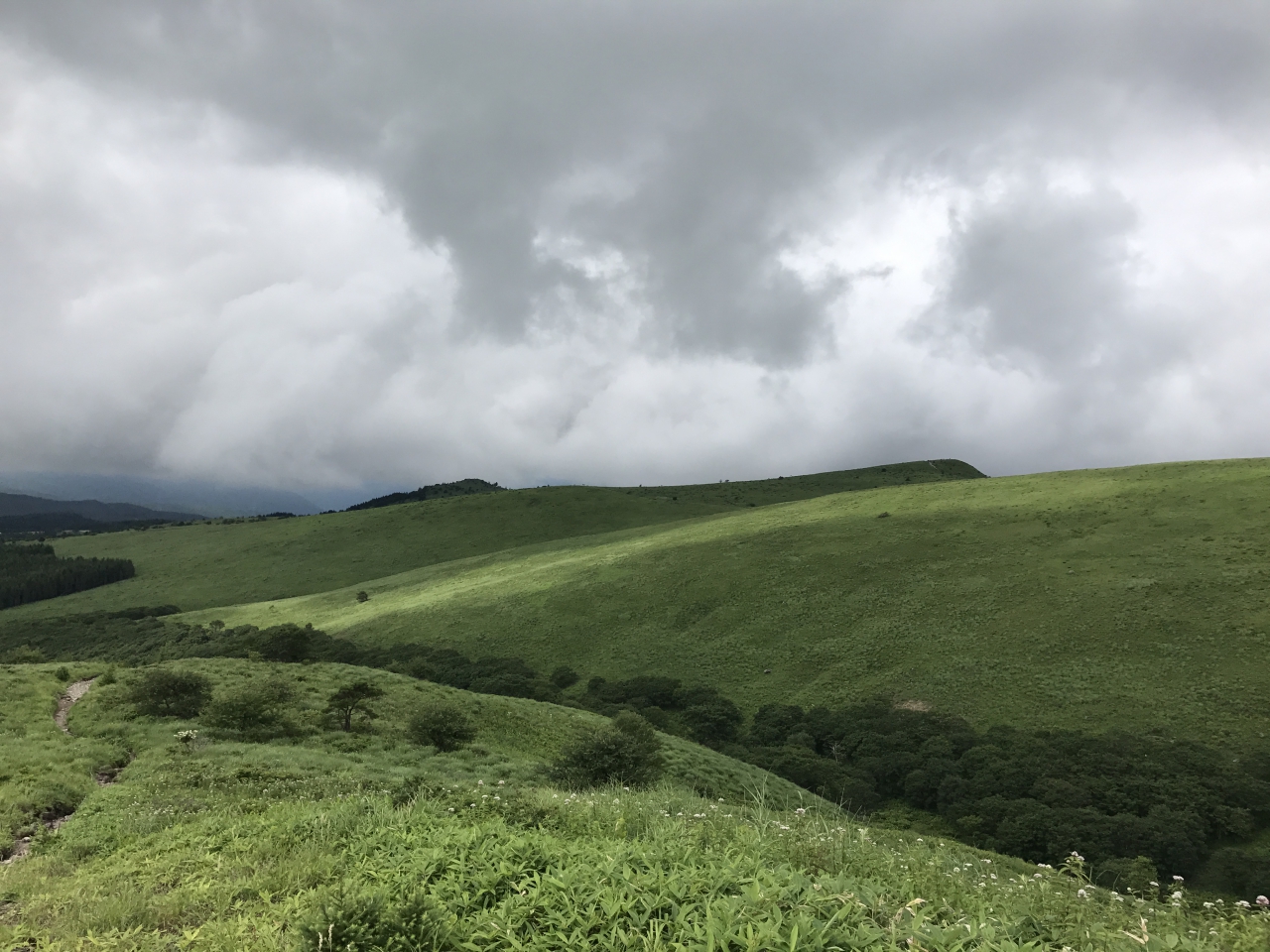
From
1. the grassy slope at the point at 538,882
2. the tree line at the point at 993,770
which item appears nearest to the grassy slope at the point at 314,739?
the grassy slope at the point at 538,882

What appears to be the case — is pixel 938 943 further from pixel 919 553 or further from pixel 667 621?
pixel 919 553

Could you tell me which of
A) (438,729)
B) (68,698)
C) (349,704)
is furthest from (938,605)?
(68,698)

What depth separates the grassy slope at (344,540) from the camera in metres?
130

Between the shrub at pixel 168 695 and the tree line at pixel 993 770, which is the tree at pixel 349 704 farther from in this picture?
the tree line at pixel 993 770

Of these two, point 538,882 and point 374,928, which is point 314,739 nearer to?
point 538,882

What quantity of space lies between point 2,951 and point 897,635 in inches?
2427

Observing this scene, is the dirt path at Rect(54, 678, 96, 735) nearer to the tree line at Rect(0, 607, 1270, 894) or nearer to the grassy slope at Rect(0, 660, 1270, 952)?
the tree line at Rect(0, 607, 1270, 894)

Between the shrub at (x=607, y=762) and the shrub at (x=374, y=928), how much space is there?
1925 centimetres

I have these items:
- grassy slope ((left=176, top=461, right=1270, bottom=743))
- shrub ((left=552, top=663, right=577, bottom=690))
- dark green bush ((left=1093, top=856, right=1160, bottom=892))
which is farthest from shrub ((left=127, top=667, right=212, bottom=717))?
dark green bush ((left=1093, top=856, right=1160, bottom=892))

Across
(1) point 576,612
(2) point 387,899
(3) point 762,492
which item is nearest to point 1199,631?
(1) point 576,612

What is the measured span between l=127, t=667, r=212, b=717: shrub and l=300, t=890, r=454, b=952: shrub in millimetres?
29924

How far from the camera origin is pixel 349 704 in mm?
31328

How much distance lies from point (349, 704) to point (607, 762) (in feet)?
49.5

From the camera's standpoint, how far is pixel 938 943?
15.0ft
